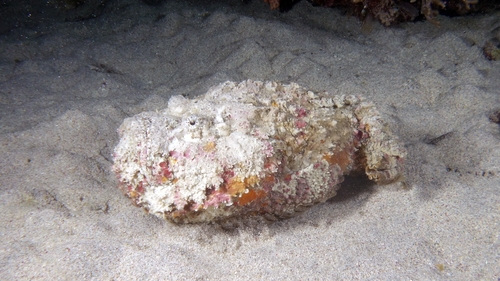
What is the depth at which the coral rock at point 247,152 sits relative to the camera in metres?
1.80

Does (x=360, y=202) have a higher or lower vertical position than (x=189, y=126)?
lower

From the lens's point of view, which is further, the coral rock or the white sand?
the white sand

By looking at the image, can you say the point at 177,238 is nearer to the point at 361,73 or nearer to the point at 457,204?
the point at 457,204

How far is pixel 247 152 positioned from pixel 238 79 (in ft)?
7.15

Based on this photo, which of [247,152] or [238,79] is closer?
[247,152]

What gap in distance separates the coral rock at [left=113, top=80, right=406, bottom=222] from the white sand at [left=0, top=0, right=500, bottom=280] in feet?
1.22

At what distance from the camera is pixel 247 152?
5.83 feet

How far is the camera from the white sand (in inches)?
81.2

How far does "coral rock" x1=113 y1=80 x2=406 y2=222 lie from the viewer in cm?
180

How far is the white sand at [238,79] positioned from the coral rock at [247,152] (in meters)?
0.37

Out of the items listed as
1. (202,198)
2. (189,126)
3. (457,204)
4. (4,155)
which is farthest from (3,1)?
(457,204)

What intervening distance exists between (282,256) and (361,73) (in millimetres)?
2803

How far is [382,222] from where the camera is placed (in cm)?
234

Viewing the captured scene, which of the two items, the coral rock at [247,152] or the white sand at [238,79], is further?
the white sand at [238,79]
